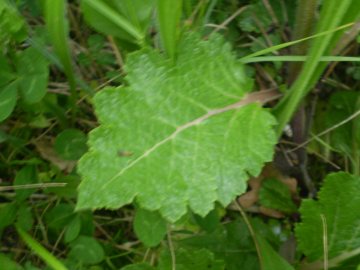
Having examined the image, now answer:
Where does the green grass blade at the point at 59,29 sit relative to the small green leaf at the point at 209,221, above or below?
above

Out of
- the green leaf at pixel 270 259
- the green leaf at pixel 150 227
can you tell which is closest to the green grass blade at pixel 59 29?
the green leaf at pixel 150 227

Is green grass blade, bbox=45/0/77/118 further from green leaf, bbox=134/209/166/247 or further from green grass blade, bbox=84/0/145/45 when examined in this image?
green leaf, bbox=134/209/166/247

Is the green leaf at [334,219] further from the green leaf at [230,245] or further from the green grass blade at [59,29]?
the green grass blade at [59,29]

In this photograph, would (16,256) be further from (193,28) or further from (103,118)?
(193,28)

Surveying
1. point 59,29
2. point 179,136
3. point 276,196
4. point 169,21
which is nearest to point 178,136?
point 179,136

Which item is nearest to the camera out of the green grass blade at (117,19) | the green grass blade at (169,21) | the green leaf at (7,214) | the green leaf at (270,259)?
the green grass blade at (169,21)
